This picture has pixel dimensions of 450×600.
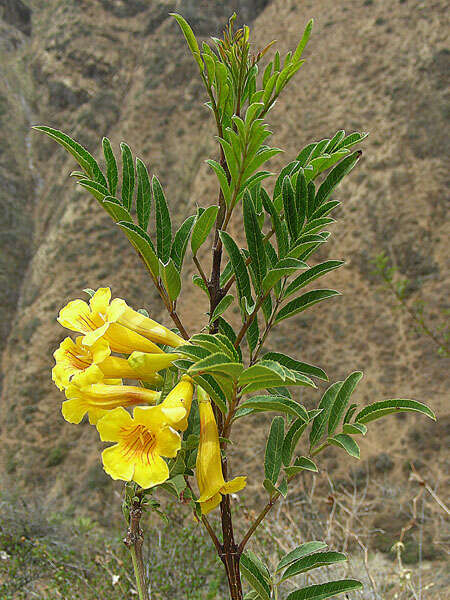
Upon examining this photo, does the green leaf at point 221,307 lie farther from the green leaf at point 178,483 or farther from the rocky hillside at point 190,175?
the rocky hillside at point 190,175

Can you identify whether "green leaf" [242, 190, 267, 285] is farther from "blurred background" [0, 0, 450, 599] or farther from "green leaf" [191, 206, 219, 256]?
"blurred background" [0, 0, 450, 599]

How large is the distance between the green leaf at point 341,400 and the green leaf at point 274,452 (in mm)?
127

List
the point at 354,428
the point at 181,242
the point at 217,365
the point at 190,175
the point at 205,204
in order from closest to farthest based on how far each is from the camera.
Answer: the point at 217,365 < the point at 354,428 < the point at 181,242 < the point at 205,204 < the point at 190,175

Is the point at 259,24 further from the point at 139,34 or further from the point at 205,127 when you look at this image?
the point at 139,34

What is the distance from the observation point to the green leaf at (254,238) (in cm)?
96

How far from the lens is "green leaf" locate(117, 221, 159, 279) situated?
93cm

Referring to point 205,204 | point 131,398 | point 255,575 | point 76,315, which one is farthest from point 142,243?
point 205,204

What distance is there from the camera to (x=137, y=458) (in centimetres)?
81

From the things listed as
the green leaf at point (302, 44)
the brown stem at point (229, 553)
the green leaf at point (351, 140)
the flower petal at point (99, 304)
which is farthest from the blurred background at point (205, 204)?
the green leaf at point (302, 44)

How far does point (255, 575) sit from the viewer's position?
107 cm

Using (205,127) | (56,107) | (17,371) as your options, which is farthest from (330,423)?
(56,107)

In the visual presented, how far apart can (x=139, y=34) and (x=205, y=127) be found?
6.24m

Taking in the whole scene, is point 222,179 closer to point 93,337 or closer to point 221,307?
point 221,307

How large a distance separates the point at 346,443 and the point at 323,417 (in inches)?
5.8
